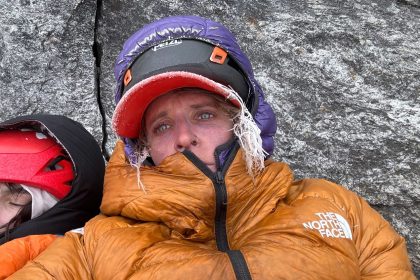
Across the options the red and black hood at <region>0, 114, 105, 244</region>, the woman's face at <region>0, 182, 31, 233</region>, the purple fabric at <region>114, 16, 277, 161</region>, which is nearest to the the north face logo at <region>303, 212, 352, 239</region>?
the purple fabric at <region>114, 16, 277, 161</region>

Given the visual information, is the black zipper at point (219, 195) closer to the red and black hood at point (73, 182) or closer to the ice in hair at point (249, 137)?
the ice in hair at point (249, 137)

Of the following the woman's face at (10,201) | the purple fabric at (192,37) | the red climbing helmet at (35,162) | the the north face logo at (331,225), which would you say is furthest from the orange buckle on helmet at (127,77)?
the the north face logo at (331,225)

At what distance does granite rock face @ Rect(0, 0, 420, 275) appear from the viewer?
347 cm

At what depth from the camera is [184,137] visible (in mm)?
2488

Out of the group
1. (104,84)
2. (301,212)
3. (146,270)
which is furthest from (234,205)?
(104,84)

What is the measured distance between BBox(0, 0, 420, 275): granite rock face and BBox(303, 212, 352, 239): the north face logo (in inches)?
39.9

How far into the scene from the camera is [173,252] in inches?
89.7

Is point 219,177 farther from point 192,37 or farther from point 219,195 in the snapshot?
point 192,37

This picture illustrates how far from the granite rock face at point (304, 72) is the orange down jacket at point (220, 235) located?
910 mm

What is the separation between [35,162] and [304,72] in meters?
1.82

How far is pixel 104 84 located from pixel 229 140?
5.41 ft

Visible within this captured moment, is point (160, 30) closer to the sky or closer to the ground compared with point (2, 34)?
Answer: closer to the sky

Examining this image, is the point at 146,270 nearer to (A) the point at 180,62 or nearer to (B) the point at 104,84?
(A) the point at 180,62

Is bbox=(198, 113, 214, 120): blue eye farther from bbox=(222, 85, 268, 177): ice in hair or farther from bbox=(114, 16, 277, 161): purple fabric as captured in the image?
bbox=(114, 16, 277, 161): purple fabric
